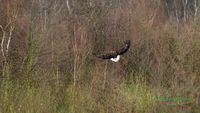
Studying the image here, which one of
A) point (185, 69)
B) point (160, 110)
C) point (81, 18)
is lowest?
point (160, 110)

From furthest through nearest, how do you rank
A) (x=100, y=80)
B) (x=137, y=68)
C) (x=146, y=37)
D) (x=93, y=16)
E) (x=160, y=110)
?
(x=93, y=16) → (x=146, y=37) → (x=137, y=68) → (x=100, y=80) → (x=160, y=110)

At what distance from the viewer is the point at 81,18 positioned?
13438mm

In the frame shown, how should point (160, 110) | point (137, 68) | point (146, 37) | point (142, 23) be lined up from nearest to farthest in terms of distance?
point (160, 110) → point (137, 68) → point (146, 37) → point (142, 23)

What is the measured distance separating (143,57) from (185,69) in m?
3.38

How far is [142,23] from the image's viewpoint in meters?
12.8

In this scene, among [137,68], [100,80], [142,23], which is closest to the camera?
[100,80]

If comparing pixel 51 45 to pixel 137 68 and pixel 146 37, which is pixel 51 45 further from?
pixel 146 37

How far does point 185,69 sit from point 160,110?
124cm

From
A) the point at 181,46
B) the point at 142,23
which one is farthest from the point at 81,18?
the point at 181,46

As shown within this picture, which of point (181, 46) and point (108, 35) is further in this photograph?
point (108, 35)

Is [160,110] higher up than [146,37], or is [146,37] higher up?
[146,37]

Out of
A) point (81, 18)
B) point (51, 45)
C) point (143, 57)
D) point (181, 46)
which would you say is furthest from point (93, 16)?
point (181, 46)

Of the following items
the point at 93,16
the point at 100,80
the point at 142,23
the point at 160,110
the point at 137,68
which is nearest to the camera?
the point at 160,110

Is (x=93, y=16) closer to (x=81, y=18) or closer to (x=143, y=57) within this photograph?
(x=81, y=18)
